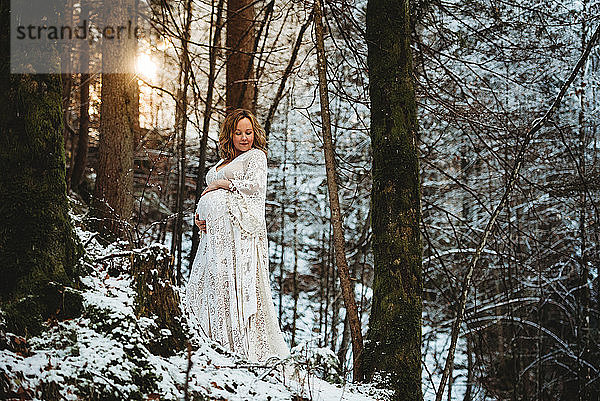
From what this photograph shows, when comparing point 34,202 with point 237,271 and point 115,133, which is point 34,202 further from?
point 115,133

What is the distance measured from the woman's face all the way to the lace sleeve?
6.1 inches

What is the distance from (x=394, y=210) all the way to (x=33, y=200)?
282 cm

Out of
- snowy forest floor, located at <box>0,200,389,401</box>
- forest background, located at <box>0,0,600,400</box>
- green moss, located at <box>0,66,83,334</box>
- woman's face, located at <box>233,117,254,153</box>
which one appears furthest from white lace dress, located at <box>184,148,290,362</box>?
green moss, located at <box>0,66,83,334</box>

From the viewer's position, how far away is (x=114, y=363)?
8.00 ft

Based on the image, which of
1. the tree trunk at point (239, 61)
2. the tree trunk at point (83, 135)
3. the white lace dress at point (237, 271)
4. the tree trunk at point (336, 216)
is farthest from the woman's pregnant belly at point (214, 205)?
the tree trunk at point (83, 135)

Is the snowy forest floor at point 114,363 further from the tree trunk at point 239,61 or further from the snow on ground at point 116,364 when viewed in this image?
the tree trunk at point 239,61

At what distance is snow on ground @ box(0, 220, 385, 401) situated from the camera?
2.23 metres

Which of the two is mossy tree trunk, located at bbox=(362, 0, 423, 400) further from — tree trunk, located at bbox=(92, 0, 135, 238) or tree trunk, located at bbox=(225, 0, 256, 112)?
tree trunk, located at bbox=(92, 0, 135, 238)

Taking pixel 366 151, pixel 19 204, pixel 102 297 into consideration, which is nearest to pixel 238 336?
pixel 102 297

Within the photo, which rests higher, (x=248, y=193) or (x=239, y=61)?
(x=239, y=61)

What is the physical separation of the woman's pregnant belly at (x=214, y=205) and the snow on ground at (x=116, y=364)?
7.05 ft

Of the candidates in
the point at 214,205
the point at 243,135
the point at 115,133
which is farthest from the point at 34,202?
the point at 115,133

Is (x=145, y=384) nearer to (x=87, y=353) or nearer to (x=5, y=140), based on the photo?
(x=87, y=353)

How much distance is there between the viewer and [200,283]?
17.8 feet
